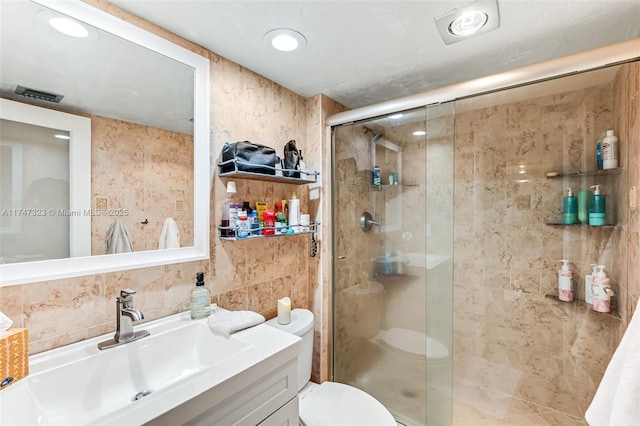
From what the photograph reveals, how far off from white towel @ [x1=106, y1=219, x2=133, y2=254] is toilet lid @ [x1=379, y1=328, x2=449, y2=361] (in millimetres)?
1682

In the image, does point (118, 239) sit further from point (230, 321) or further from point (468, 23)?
point (468, 23)

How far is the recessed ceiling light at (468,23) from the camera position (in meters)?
1.16

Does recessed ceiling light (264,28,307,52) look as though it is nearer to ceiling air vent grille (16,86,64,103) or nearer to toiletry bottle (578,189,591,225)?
ceiling air vent grille (16,86,64,103)

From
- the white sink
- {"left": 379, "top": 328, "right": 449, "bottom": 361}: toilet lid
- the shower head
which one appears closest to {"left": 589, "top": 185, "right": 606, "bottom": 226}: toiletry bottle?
{"left": 379, "top": 328, "right": 449, "bottom": 361}: toilet lid

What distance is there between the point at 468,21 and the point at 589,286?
1.63 meters

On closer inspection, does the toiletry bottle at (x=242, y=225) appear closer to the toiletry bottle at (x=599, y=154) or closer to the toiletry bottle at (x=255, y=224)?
the toiletry bottle at (x=255, y=224)

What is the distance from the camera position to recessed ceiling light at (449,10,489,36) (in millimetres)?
1158

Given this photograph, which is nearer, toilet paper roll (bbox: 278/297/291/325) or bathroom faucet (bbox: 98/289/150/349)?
bathroom faucet (bbox: 98/289/150/349)

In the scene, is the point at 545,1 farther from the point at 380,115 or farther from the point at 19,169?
the point at 19,169

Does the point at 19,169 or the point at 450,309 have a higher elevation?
the point at 19,169

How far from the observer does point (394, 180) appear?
2004 millimetres

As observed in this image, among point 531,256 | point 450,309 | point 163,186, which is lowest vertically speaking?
point 450,309

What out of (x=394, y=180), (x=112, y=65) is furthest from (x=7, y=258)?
(x=394, y=180)

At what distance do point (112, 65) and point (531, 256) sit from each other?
2536 mm
